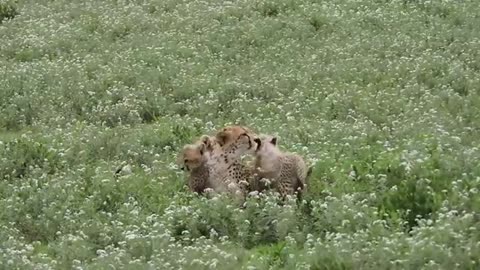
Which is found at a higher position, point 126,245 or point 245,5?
point 126,245

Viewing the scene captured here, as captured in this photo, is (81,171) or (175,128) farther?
(175,128)

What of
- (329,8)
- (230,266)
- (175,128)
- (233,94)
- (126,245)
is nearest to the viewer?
(230,266)

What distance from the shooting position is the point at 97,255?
8.75 meters

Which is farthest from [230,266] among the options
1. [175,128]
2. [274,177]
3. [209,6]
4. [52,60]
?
[209,6]

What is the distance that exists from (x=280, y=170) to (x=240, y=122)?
3827 millimetres

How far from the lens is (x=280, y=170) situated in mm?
9750

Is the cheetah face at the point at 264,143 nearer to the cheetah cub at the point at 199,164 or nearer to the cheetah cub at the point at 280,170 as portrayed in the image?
the cheetah cub at the point at 280,170

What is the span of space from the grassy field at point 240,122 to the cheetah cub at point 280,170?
0.19m

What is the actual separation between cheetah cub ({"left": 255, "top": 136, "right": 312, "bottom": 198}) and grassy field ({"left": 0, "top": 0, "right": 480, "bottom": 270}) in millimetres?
194

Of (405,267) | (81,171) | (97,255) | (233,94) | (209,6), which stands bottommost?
(209,6)

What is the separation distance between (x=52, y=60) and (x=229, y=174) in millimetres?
9375

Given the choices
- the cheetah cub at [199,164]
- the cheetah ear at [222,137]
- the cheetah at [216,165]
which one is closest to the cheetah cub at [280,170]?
the cheetah at [216,165]

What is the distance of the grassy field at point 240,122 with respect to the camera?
8.36 m

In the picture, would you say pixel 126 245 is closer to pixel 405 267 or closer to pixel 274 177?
pixel 274 177
